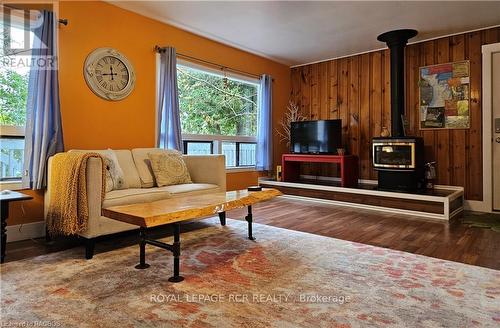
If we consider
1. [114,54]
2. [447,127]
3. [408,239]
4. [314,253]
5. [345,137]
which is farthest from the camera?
[345,137]

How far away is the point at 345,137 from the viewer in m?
5.94

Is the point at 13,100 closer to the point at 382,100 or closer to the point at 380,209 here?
the point at 380,209

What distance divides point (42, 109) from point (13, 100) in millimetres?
335

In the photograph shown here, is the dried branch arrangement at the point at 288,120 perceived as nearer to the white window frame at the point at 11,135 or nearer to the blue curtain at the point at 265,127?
the blue curtain at the point at 265,127

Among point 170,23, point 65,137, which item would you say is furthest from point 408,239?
point 170,23

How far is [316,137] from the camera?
18.4 ft

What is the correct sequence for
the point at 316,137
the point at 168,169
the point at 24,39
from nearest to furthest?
the point at 24,39 < the point at 168,169 < the point at 316,137

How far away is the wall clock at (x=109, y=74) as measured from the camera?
141 inches

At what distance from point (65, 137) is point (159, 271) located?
2.03 m

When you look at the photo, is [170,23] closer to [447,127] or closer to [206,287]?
[206,287]

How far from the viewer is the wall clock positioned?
3.58 meters

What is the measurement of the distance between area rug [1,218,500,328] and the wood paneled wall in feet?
9.58

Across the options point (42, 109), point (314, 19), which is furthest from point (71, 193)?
point (314, 19)

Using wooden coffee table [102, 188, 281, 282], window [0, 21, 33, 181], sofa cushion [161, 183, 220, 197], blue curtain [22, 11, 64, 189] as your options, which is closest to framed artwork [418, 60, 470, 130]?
sofa cushion [161, 183, 220, 197]
